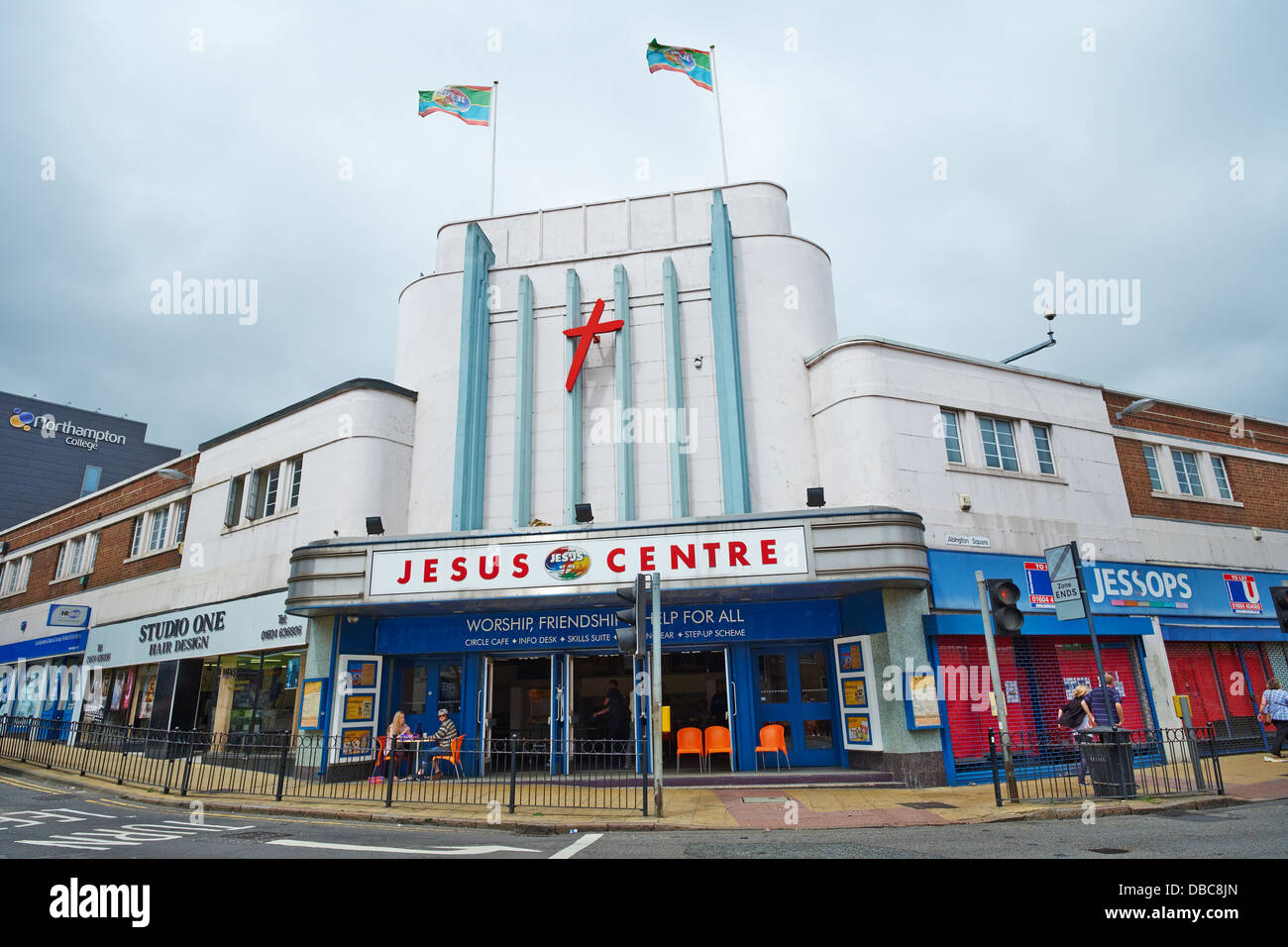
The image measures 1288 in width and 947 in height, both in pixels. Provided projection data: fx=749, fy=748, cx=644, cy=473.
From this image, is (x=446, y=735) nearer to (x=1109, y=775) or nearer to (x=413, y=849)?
(x=413, y=849)

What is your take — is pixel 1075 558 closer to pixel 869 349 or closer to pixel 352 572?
pixel 869 349

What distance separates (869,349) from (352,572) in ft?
42.9

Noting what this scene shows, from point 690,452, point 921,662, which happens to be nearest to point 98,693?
point 690,452

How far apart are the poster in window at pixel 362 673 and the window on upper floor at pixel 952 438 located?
14.6 metres

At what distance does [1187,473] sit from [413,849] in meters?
23.1

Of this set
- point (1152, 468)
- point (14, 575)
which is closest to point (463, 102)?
point (1152, 468)

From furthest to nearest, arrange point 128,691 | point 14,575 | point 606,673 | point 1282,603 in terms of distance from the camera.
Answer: point 14,575 < point 128,691 < point 606,673 < point 1282,603

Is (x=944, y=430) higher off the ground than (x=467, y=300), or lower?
lower

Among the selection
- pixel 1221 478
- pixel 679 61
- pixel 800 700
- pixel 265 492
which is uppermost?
pixel 679 61

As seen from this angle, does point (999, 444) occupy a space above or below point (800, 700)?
above

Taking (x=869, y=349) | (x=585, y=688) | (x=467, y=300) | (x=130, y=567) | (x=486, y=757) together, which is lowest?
(x=486, y=757)

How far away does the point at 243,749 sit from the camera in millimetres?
14562

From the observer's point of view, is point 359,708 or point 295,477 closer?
point 359,708

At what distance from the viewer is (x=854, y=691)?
15930 millimetres
